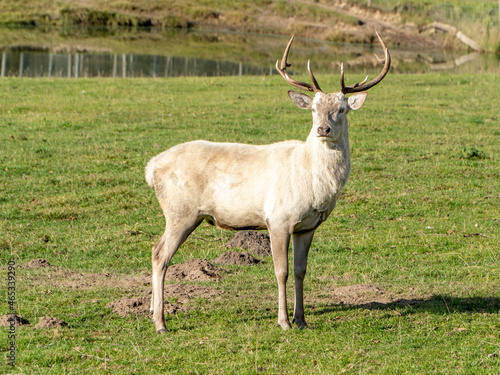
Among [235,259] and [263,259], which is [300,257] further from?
[263,259]

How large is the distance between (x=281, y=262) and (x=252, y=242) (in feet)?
10.5

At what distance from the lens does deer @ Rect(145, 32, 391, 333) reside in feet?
23.5

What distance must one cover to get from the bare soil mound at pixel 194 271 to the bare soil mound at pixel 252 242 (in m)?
1.17

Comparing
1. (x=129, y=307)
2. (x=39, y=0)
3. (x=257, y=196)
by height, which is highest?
(x=39, y=0)

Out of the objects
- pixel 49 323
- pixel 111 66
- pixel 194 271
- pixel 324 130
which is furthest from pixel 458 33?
pixel 49 323

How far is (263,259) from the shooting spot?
387 inches

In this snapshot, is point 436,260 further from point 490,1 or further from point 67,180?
point 490,1

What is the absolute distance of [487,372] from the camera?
6.14 metres

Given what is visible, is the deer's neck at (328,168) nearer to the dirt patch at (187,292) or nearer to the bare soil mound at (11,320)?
the dirt patch at (187,292)

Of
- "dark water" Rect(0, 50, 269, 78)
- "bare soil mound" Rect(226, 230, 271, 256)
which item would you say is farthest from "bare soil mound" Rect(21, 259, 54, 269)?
"dark water" Rect(0, 50, 269, 78)

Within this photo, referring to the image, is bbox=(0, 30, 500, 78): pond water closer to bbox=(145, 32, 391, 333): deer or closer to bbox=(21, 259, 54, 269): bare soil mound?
bbox=(21, 259, 54, 269): bare soil mound

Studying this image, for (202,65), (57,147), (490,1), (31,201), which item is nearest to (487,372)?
(31,201)

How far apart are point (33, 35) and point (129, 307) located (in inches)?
1473

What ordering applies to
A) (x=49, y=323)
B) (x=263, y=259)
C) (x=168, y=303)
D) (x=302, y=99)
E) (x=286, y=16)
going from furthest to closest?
(x=286, y=16)
(x=263, y=259)
(x=168, y=303)
(x=302, y=99)
(x=49, y=323)
